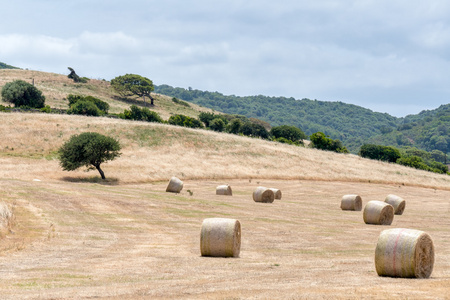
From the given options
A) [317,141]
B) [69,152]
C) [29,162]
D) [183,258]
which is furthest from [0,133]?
[317,141]

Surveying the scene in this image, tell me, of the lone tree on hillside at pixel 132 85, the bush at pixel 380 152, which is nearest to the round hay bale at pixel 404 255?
the bush at pixel 380 152

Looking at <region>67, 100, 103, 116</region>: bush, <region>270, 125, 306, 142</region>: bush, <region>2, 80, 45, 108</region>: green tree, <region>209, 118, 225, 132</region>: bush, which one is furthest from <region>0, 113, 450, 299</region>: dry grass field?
<region>270, 125, 306, 142</region>: bush

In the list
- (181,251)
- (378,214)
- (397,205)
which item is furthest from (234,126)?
(181,251)

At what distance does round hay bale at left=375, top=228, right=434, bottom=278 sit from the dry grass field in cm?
37

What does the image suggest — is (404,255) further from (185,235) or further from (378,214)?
(378,214)

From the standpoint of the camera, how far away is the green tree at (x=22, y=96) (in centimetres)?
11669

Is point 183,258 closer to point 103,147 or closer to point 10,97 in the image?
point 103,147

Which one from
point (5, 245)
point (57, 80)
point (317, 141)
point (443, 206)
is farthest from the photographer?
point (57, 80)

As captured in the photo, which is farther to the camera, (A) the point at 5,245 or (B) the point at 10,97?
(B) the point at 10,97

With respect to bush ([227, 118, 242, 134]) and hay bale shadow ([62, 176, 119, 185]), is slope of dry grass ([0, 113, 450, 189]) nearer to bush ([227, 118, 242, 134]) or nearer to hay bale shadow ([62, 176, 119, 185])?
hay bale shadow ([62, 176, 119, 185])

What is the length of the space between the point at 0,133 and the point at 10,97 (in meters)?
44.5

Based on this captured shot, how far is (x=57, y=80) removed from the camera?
16488 cm

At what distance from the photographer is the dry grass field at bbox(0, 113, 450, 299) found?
13.2 meters

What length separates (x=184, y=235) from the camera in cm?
2598
